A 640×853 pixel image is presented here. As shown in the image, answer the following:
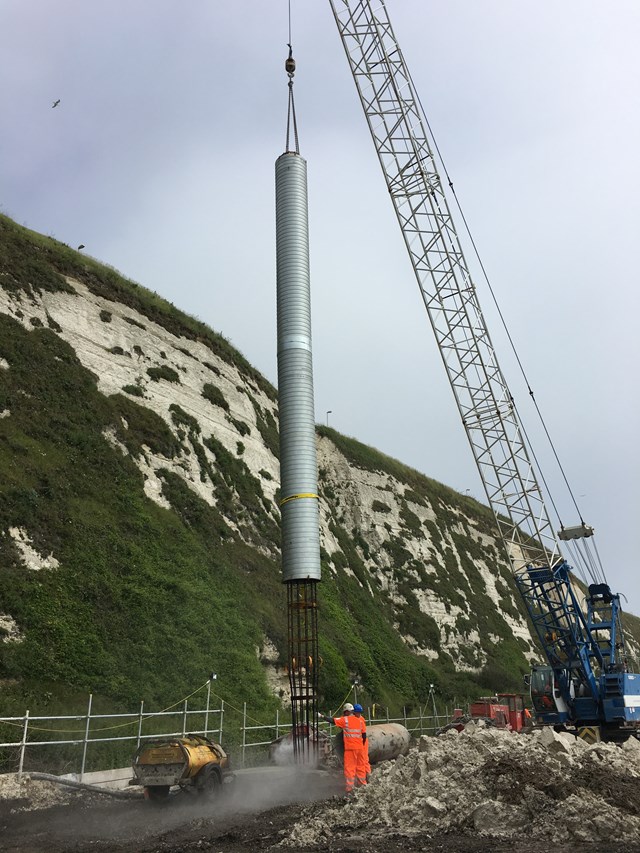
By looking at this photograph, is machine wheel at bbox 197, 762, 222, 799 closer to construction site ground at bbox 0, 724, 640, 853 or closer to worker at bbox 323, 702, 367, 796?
construction site ground at bbox 0, 724, 640, 853

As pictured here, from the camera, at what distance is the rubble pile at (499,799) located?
12.2 m

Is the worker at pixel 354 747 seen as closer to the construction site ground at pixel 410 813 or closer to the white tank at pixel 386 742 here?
the construction site ground at pixel 410 813

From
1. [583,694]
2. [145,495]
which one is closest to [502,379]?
[583,694]

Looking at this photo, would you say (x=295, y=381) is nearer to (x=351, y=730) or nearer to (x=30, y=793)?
(x=351, y=730)

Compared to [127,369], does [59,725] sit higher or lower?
lower

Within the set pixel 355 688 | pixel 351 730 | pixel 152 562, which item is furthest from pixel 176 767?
pixel 355 688

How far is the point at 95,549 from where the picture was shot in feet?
96.6

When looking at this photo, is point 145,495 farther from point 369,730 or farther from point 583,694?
point 583,694

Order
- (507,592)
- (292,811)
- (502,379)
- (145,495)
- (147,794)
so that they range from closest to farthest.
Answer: (292,811)
(147,794)
(145,495)
(502,379)
(507,592)

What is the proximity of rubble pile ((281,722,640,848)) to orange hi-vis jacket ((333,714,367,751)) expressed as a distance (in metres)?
0.89

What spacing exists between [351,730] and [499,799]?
4.65 meters

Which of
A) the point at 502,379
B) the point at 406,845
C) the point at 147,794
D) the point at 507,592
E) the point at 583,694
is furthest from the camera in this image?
the point at 507,592

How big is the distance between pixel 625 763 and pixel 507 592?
56.2m

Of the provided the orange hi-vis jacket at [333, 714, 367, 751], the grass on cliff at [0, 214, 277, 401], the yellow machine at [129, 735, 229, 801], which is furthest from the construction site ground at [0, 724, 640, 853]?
the grass on cliff at [0, 214, 277, 401]
